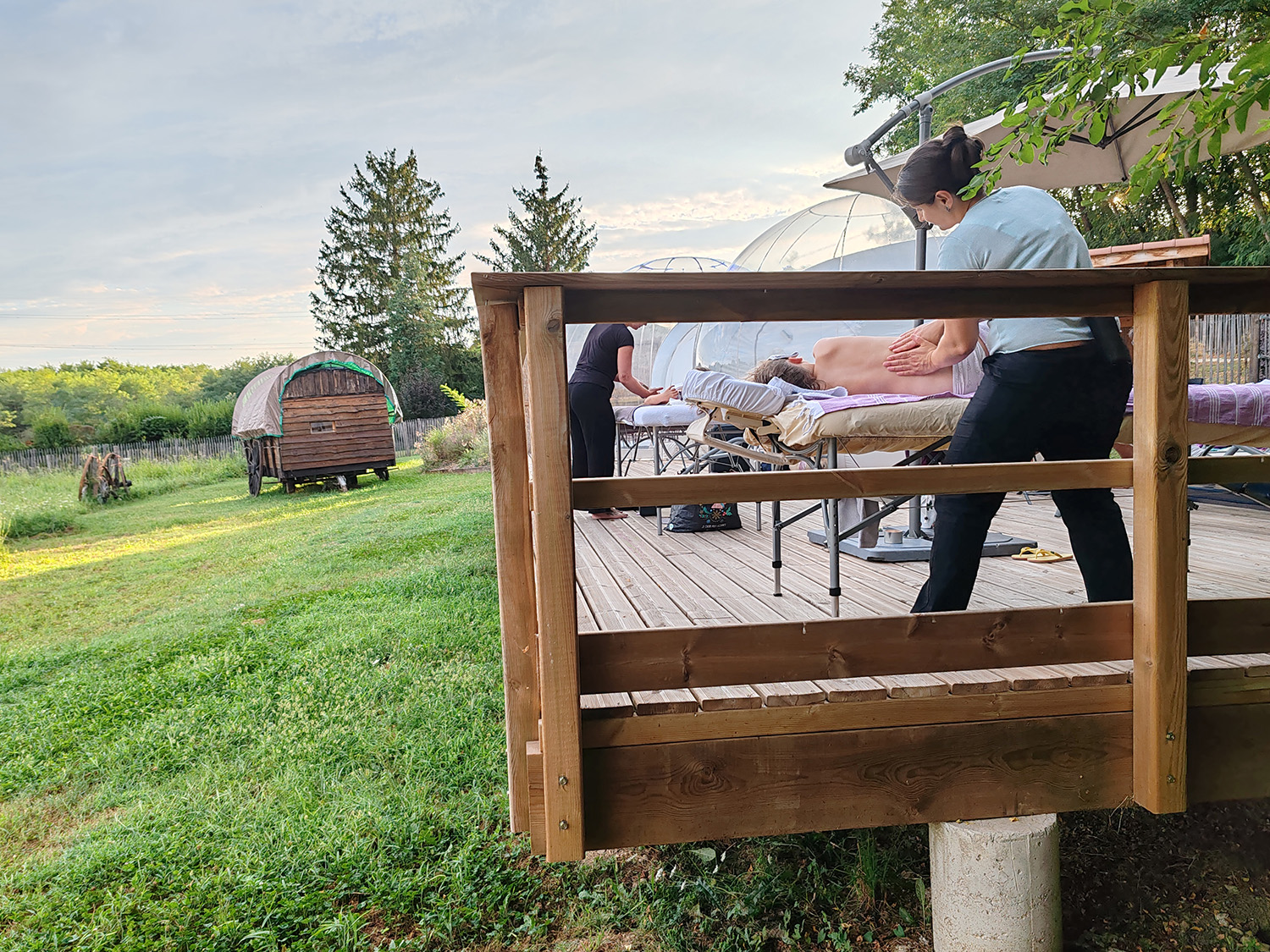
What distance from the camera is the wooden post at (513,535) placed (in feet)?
5.20

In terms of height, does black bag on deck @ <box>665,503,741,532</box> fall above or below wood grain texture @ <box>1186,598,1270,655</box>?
below

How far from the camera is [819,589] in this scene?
3215 millimetres

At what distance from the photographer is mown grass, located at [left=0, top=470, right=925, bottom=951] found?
2.33 meters

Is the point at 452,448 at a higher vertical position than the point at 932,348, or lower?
lower

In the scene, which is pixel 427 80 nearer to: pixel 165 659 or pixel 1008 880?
pixel 165 659

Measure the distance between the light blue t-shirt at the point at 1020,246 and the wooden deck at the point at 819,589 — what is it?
0.82 metres

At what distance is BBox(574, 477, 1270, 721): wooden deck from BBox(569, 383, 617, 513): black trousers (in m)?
0.44

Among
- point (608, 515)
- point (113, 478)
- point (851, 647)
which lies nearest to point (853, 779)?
point (851, 647)

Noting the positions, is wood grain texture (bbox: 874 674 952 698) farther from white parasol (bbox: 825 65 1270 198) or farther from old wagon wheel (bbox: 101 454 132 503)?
old wagon wheel (bbox: 101 454 132 503)

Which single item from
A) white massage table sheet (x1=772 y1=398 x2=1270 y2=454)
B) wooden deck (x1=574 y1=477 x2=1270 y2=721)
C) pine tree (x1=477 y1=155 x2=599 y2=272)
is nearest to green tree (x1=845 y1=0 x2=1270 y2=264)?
wooden deck (x1=574 y1=477 x2=1270 y2=721)

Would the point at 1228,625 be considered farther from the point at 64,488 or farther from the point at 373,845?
the point at 64,488

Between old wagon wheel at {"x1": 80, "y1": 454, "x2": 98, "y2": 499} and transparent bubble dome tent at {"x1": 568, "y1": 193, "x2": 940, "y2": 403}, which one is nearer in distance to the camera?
transparent bubble dome tent at {"x1": 568, "y1": 193, "x2": 940, "y2": 403}

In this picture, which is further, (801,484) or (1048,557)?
(1048,557)

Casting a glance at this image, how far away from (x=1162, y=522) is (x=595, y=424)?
371 cm
